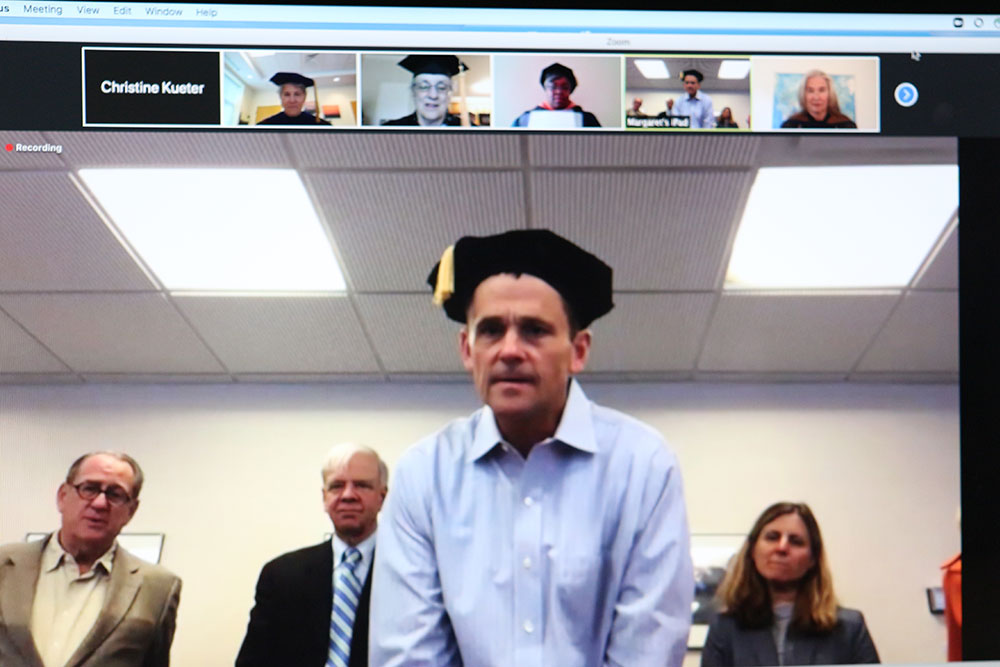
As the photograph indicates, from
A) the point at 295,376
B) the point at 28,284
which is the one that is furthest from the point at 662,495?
the point at 28,284

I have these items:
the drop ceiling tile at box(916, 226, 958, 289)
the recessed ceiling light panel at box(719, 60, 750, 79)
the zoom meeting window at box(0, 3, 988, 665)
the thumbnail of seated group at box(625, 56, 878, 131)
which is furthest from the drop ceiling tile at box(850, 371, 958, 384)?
the recessed ceiling light panel at box(719, 60, 750, 79)

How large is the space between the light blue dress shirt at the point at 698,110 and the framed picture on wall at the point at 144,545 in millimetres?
837

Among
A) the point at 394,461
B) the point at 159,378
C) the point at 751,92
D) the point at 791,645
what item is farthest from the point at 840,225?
the point at 159,378

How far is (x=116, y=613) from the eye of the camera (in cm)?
130

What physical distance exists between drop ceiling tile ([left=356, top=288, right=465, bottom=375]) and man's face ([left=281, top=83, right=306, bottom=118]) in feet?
0.82

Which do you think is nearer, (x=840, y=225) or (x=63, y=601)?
(x=63, y=601)

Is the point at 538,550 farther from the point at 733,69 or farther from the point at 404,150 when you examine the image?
the point at 733,69

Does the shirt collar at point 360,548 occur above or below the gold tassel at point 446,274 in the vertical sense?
below

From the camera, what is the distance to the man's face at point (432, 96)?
1347mm

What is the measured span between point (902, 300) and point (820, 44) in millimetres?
348

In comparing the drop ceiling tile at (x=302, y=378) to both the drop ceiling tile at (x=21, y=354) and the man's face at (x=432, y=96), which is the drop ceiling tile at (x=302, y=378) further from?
the man's face at (x=432, y=96)

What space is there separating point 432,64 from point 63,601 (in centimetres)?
80

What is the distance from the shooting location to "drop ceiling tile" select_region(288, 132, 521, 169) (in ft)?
4.42

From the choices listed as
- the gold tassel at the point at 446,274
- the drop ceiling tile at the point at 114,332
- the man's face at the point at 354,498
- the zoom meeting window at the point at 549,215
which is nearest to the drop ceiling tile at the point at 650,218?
the zoom meeting window at the point at 549,215
